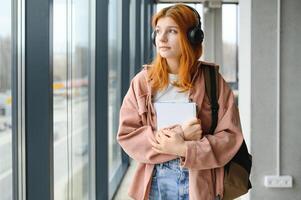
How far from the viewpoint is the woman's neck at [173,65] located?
5.07ft

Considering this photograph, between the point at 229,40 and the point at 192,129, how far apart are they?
36.1 feet

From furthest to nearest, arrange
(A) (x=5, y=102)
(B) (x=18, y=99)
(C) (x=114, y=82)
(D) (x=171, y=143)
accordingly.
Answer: (C) (x=114, y=82), (B) (x=18, y=99), (A) (x=5, y=102), (D) (x=171, y=143)

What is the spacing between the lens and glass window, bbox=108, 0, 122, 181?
4934 millimetres

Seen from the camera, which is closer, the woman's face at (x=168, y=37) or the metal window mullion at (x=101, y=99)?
the woman's face at (x=168, y=37)

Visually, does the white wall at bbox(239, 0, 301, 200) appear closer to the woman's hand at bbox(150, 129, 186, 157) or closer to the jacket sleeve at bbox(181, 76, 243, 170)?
the jacket sleeve at bbox(181, 76, 243, 170)

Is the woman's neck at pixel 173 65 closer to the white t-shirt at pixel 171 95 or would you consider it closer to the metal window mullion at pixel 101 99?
the white t-shirt at pixel 171 95

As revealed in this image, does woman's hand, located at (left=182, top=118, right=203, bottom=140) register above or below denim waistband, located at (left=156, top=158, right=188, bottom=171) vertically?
above

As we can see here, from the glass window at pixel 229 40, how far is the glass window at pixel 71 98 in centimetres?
885

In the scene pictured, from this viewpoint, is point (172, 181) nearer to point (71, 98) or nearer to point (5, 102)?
point (5, 102)

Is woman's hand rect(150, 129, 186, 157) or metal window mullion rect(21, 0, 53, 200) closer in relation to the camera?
woman's hand rect(150, 129, 186, 157)

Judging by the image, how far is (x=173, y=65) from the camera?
155 centimetres

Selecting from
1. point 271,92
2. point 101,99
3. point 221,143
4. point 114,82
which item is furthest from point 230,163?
point 114,82

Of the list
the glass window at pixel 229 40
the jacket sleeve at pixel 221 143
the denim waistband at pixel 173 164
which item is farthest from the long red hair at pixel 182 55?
Answer: the glass window at pixel 229 40

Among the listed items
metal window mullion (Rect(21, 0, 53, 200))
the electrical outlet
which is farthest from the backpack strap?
the electrical outlet
